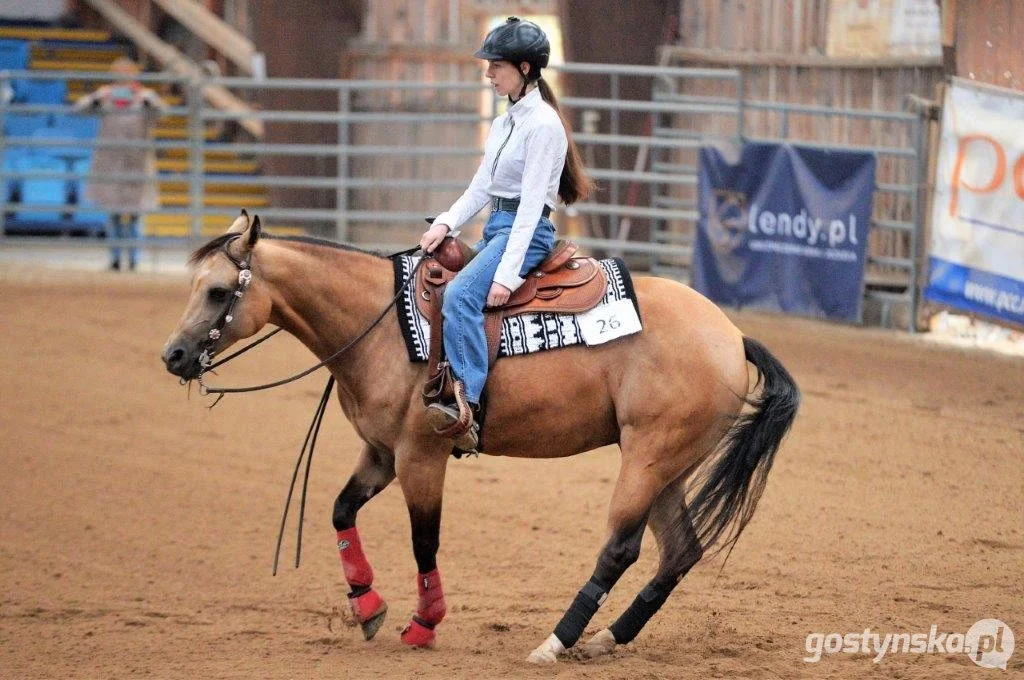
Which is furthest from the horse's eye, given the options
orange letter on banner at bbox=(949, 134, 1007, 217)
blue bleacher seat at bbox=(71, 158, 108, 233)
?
blue bleacher seat at bbox=(71, 158, 108, 233)

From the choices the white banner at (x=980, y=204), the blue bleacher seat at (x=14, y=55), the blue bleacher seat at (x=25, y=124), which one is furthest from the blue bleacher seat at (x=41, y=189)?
the white banner at (x=980, y=204)

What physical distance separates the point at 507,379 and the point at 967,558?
8.38ft

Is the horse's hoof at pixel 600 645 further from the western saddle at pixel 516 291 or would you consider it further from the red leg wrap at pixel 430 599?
the western saddle at pixel 516 291

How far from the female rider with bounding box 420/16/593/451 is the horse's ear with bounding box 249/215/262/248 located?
74 cm

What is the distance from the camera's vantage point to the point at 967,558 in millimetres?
6184

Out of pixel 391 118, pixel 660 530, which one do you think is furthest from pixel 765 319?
pixel 660 530

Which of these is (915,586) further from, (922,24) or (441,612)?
(922,24)

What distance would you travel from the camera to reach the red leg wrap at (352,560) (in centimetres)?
521

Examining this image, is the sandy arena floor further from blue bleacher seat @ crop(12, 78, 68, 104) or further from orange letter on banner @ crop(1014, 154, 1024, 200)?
blue bleacher seat @ crop(12, 78, 68, 104)

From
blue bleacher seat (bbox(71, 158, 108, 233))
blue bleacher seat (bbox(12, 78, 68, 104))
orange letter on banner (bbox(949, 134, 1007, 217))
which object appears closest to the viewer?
orange letter on banner (bbox(949, 134, 1007, 217))

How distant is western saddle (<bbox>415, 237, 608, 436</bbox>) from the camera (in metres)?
5.07

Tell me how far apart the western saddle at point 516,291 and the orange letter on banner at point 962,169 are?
6176mm

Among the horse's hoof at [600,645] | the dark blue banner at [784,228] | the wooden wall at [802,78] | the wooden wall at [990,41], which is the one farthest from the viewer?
the wooden wall at [802,78]

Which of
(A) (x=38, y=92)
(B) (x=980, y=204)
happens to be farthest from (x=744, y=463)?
(A) (x=38, y=92)
